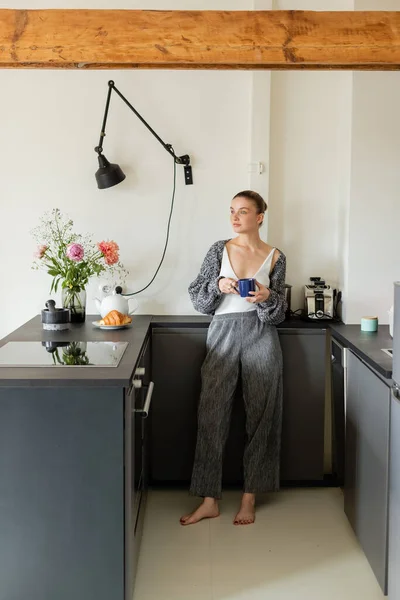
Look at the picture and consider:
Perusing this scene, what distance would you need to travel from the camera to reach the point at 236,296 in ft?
10.2

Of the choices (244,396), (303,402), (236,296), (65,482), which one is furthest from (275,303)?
(65,482)

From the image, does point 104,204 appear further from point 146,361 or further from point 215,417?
point 215,417

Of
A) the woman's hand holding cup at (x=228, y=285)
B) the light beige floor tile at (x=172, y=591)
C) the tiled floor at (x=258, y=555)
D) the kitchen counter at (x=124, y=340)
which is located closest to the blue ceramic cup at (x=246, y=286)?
the woman's hand holding cup at (x=228, y=285)

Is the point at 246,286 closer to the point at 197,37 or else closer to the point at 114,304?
the point at 114,304

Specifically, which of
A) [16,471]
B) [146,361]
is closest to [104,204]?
[146,361]

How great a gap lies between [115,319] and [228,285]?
1.78 ft

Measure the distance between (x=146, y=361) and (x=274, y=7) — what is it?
193 cm

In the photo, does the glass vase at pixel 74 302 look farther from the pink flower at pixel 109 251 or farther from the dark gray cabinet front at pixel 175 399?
the dark gray cabinet front at pixel 175 399

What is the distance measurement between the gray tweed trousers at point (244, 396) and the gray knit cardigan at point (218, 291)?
0.25ft

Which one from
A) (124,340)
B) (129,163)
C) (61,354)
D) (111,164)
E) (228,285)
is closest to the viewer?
(61,354)

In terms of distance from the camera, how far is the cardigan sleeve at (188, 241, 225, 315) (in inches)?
121

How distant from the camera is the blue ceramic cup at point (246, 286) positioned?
2.86 m

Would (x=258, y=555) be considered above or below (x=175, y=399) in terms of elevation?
below

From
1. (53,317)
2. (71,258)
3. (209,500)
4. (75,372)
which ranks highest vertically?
(71,258)
